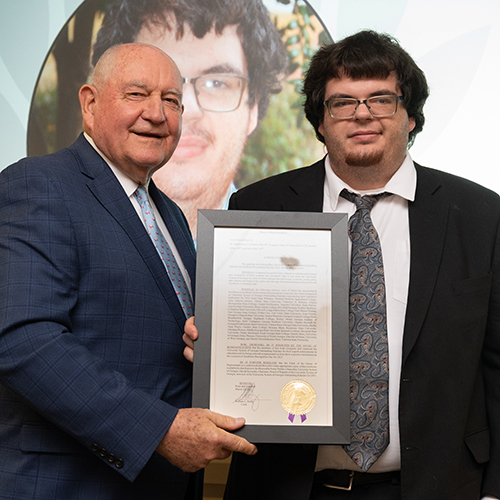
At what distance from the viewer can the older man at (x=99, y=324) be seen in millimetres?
1224

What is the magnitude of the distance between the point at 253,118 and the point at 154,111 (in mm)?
1203

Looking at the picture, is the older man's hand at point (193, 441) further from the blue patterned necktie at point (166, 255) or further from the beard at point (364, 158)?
the beard at point (364, 158)

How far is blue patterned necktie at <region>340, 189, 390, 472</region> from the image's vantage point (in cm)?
148

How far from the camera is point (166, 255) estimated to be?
1.57m

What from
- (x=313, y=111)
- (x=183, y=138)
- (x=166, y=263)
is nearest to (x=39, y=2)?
(x=183, y=138)

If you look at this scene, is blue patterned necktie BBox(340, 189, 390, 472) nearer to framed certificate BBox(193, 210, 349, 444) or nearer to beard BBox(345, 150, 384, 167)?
framed certificate BBox(193, 210, 349, 444)

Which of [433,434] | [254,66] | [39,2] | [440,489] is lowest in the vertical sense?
[440,489]

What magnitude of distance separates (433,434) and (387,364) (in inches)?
9.7

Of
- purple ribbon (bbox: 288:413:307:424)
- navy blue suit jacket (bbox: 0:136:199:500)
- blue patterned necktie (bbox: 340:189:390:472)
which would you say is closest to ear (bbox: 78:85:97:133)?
navy blue suit jacket (bbox: 0:136:199:500)

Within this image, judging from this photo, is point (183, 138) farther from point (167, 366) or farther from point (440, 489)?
point (440, 489)

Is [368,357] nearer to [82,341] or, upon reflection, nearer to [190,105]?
[82,341]

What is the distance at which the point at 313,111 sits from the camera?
2006 mm

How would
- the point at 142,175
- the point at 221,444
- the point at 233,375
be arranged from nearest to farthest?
1. the point at 221,444
2. the point at 233,375
3. the point at 142,175
